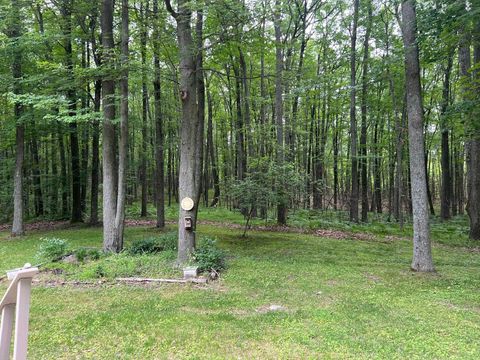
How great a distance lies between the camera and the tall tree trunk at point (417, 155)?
22.3ft

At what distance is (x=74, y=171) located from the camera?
14.7 m

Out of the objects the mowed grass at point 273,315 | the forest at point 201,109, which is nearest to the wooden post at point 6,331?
the mowed grass at point 273,315

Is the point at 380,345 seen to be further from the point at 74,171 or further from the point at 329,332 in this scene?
the point at 74,171

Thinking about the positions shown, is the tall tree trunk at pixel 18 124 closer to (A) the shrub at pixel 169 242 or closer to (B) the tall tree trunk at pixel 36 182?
(B) the tall tree trunk at pixel 36 182

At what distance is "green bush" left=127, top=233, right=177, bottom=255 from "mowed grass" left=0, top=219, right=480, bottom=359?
2.70ft

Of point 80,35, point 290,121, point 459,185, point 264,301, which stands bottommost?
point 264,301

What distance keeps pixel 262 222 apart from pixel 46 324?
1122 centimetres

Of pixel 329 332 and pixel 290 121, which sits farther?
pixel 290 121

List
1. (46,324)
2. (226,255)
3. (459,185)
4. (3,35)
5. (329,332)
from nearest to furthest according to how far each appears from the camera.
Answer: (329,332), (46,324), (226,255), (3,35), (459,185)

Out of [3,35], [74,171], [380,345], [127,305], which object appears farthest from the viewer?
[74,171]

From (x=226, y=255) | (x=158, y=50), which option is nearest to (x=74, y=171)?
(x=158, y=50)

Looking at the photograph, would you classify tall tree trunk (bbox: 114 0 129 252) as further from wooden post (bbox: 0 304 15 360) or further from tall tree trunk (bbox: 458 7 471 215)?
tall tree trunk (bbox: 458 7 471 215)

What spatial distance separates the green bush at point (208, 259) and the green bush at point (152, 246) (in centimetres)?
122

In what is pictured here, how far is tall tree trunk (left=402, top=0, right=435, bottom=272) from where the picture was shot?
6.80 m
